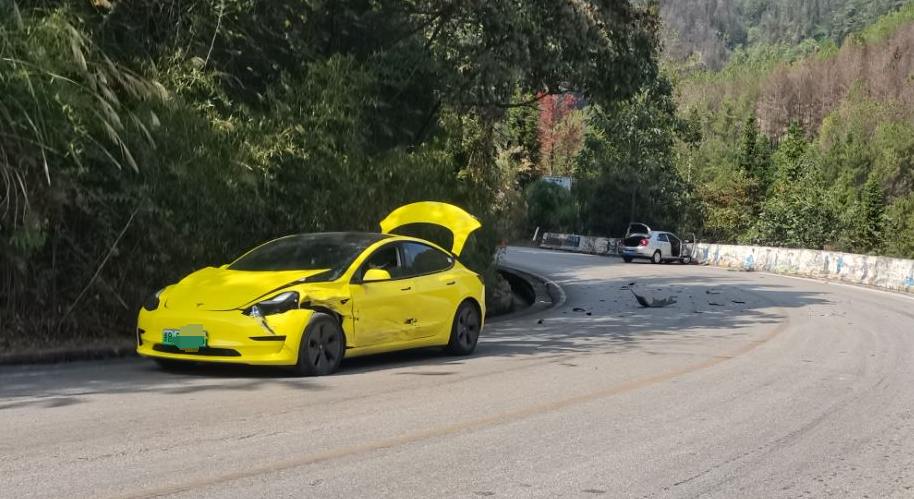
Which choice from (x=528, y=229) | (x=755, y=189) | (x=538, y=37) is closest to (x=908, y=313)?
(x=538, y=37)

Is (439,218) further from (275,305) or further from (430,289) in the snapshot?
(275,305)

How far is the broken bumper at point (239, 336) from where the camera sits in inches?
388

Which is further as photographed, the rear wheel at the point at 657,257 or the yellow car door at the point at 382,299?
the rear wheel at the point at 657,257

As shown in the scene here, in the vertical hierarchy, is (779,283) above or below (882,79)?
below

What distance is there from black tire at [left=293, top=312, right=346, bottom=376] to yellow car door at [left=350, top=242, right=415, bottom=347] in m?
0.29

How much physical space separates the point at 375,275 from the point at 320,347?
1.15m

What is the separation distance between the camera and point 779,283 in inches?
1321

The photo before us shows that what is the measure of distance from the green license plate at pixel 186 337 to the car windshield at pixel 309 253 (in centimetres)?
145

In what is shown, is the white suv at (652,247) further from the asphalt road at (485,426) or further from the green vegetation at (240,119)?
the asphalt road at (485,426)

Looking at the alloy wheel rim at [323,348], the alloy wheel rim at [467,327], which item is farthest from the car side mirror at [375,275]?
the alloy wheel rim at [467,327]

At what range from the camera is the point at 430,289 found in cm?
1220

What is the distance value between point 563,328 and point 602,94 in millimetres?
5227

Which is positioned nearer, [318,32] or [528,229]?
[318,32]

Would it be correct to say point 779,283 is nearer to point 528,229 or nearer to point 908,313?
point 908,313
